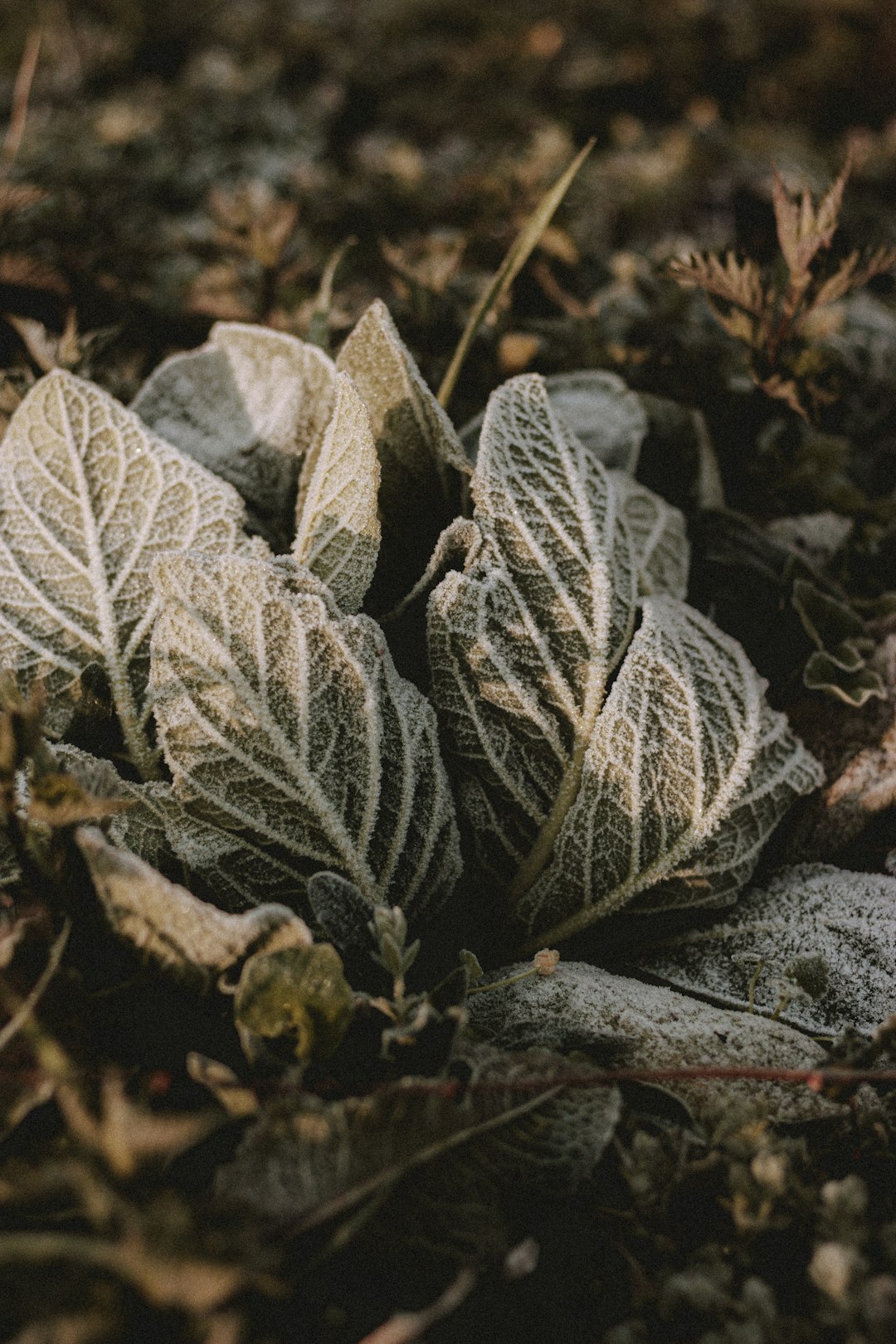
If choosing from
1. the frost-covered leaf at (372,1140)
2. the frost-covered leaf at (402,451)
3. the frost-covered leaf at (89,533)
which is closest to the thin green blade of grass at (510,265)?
the frost-covered leaf at (402,451)

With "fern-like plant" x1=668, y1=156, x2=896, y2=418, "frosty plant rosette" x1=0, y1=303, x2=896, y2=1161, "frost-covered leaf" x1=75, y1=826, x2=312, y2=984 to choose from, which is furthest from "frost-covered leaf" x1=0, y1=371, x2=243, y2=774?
"fern-like plant" x1=668, y1=156, x2=896, y2=418

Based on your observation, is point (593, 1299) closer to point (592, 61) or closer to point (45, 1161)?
point (45, 1161)

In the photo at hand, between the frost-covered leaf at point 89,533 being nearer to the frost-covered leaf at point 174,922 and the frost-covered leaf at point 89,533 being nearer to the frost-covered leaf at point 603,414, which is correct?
the frost-covered leaf at point 174,922

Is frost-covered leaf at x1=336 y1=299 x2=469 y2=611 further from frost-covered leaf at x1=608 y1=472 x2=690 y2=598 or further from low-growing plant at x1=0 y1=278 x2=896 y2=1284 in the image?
frost-covered leaf at x1=608 y1=472 x2=690 y2=598

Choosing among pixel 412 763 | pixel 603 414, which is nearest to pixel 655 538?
pixel 603 414

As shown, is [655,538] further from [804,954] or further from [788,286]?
[804,954]

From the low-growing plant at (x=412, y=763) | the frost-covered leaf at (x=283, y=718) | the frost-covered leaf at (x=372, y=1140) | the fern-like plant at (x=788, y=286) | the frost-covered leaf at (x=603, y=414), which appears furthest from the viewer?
the frost-covered leaf at (x=603, y=414)
